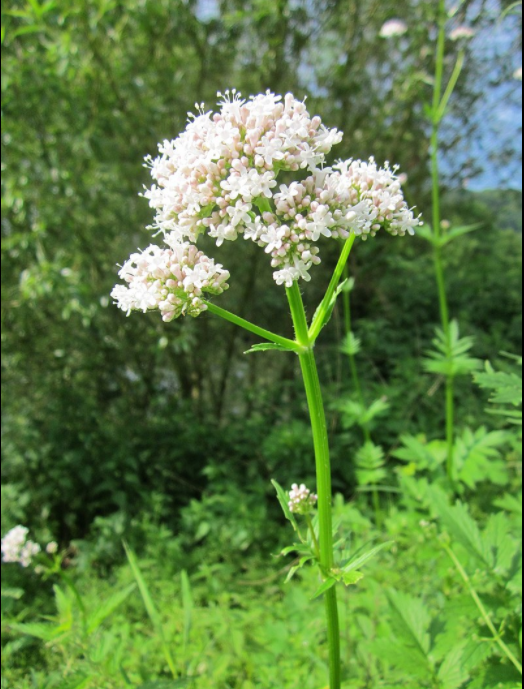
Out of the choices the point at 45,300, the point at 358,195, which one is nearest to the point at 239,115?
the point at 358,195

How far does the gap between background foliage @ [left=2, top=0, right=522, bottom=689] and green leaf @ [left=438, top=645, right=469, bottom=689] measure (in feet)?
0.57

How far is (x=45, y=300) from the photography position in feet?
13.1

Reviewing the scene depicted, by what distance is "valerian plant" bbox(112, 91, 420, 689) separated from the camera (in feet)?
3.96

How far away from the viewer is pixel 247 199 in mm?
1192

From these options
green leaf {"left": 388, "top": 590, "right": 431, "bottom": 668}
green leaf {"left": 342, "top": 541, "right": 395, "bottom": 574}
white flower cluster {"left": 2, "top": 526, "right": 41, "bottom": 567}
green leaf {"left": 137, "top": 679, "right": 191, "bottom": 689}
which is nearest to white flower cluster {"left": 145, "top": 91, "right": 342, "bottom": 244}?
green leaf {"left": 342, "top": 541, "right": 395, "bottom": 574}

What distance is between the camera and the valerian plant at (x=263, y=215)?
3.96ft

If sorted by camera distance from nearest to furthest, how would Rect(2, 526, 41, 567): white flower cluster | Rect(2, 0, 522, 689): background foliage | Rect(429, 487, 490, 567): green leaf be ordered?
Rect(429, 487, 490, 567): green leaf → Rect(2, 526, 41, 567): white flower cluster → Rect(2, 0, 522, 689): background foliage

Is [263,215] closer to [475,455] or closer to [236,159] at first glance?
[236,159]

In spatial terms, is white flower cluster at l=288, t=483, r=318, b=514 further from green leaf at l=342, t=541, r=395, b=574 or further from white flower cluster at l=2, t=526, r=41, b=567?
white flower cluster at l=2, t=526, r=41, b=567

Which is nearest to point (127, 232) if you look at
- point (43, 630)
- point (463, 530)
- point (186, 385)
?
point (186, 385)

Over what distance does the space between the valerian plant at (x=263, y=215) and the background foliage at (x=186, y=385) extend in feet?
3.43

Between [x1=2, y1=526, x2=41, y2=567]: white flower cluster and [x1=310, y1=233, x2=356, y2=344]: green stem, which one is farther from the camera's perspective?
[x1=2, y1=526, x2=41, y2=567]: white flower cluster

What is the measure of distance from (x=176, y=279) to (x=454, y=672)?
1482 millimetres

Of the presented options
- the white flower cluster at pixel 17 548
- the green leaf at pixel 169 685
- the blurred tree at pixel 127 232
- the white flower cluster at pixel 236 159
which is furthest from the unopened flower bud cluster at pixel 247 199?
the blurred tree at pixel 127 232
